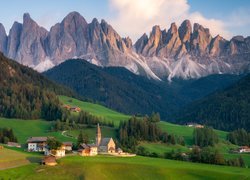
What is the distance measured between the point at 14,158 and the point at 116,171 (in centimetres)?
2524

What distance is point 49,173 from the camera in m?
117

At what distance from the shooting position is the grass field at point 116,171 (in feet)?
379

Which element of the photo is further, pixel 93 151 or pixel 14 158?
pixel 93 151

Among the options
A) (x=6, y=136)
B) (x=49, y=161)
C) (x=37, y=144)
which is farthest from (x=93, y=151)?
(x=6, y=136)

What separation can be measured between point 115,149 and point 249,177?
54.9m

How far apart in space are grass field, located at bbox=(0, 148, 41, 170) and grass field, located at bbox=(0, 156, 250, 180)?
12.0 feet

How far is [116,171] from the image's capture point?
120062mm

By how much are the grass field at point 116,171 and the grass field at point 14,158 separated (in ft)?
12.0

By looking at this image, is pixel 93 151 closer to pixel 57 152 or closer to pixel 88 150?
pixel 88 150

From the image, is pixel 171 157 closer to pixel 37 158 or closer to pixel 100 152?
pixel 100 152

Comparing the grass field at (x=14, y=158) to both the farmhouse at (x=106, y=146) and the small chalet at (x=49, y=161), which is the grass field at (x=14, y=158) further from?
the farmhouse at (x=106, y=146)

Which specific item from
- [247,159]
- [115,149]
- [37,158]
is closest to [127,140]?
[115,149]

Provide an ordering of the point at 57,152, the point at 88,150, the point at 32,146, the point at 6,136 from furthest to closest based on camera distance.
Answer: the point at 6,136 → the point at 32,146 → the point at 88,150 → the point at 57,152

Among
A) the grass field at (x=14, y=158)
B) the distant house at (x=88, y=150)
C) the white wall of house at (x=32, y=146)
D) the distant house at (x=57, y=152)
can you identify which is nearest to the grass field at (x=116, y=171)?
the grass field at (x=14, y=158)
